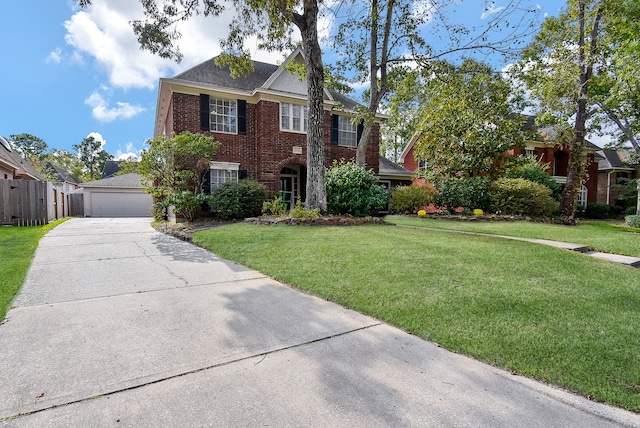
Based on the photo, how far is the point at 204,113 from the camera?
13000mm

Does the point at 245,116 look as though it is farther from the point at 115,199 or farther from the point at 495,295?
the point at 115,199

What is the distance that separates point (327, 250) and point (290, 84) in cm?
1080

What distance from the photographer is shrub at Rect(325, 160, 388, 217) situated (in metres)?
10.9

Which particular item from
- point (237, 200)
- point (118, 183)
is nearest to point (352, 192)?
point (237, 200)

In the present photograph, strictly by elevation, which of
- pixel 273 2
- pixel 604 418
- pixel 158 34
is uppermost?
pixel 273 2

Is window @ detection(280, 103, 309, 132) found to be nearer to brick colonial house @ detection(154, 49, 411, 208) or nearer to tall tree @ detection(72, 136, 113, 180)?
brick colonial house @ detection(154, 49, 411, 208)

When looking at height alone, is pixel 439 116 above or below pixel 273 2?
below

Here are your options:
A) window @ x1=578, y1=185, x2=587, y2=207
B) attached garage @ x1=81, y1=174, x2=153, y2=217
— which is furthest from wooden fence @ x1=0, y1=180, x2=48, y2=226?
window @ x1=578, y1=185, x2=587, y2=207

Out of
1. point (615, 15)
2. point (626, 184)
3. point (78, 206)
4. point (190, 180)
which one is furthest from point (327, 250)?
point (626, 184)

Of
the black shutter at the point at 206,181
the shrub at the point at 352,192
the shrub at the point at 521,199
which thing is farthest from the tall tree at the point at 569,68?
the black shutter at the point at 206,181

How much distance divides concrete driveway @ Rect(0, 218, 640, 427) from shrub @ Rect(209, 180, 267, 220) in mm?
7989

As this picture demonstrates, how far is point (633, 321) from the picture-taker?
3.21m

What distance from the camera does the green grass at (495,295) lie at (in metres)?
2.48

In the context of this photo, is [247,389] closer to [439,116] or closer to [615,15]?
[439,116]
